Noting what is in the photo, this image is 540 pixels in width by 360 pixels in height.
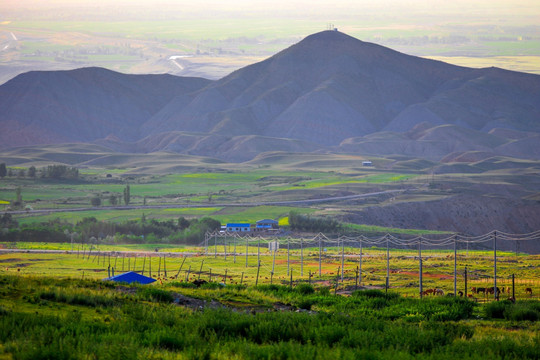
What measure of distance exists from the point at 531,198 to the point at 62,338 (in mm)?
121270

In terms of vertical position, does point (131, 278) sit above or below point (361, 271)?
above

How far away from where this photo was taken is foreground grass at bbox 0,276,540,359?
1267cm

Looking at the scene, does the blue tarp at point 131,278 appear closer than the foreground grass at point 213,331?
No

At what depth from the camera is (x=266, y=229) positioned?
293 ft

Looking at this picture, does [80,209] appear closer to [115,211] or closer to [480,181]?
[115,211]

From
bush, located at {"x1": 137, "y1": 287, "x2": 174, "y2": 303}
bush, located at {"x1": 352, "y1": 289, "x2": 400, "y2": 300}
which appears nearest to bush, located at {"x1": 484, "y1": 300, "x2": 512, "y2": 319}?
bush, located at {"x1": 352, "y1": 289, "x2": 400, "y2": 300}

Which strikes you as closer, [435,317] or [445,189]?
[435,317]

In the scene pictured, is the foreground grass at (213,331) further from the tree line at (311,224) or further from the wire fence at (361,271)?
the tree line at (311,224)

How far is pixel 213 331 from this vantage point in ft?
48.5

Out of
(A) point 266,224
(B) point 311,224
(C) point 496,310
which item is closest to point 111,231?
(A) point 266,224

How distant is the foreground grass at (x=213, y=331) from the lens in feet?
41.6

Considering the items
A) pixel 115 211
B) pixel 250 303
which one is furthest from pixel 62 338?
pixel 115 211

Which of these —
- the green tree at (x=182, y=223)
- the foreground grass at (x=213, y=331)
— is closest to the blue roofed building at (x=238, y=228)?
the green tree at (x=182, y=223)

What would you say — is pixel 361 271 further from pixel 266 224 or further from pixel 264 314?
pixel 266 224
